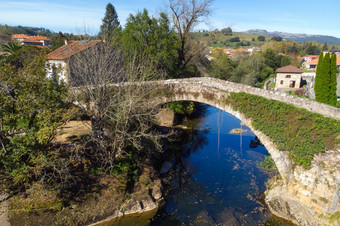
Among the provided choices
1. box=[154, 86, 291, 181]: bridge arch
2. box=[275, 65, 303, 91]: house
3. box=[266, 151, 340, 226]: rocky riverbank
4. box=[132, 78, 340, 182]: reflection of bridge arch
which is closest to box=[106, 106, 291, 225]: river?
box=[266, 151, 340, 226]: rocky riverbank

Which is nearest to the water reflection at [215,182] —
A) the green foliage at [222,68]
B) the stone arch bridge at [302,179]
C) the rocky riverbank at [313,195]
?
the rocky riverbank at [313,195]

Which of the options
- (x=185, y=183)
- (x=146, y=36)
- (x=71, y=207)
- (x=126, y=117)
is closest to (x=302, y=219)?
(x=185, y=183)

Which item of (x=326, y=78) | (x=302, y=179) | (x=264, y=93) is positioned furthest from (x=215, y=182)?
(x=326, y=78)

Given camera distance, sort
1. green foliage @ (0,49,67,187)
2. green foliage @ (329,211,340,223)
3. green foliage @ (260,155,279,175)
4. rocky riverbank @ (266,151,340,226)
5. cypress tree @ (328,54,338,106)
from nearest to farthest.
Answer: green foliage @ (0,49,67,187), green foliage @ (329,211,340,223), rocky riverbank @ (266,151,340,226), green foliage @ (260,155,279,175), cypress tree @ (328,54,338,106)

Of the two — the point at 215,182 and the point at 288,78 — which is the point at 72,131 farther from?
the point at 288,78

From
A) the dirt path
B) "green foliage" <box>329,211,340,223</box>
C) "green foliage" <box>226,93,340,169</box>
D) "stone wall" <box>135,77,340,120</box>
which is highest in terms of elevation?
"stone wall" <box>135,77,340,120</box>

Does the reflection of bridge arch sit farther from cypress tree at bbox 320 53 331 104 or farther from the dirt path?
cypress tree at bbox 320 53 331 104
